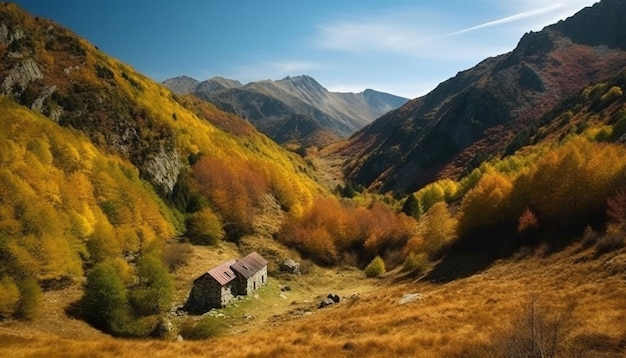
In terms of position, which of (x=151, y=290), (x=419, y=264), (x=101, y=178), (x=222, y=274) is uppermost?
(x=101, y=178)

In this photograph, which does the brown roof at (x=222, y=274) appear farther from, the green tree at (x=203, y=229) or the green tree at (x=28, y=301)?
the green tree at (x=28, y=301)

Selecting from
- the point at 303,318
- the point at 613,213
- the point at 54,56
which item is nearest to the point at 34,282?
the point at 303,318

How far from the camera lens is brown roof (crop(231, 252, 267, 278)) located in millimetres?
68562

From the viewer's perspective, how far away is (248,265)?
71.8 m

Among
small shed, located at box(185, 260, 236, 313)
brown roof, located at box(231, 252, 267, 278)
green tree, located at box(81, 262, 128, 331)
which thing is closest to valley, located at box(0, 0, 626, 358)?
green tree, located at box(81, 262, 128, 331)

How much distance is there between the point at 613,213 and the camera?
173 ft

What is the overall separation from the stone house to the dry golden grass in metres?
7.38

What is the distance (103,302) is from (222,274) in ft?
58.1

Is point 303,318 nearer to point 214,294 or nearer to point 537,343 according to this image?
point 214,294

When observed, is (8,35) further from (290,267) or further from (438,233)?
(438,233)

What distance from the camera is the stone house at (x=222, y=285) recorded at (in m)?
61.8

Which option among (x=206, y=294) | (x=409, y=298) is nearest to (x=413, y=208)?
(x=409, y=298)

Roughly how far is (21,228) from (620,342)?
187ft

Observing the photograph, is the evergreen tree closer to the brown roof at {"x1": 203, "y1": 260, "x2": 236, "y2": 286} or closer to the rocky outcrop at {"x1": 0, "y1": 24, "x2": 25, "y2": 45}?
the brown roof at {"x1": 203, "y1": 260, "x2": 236, "y2": 286}
